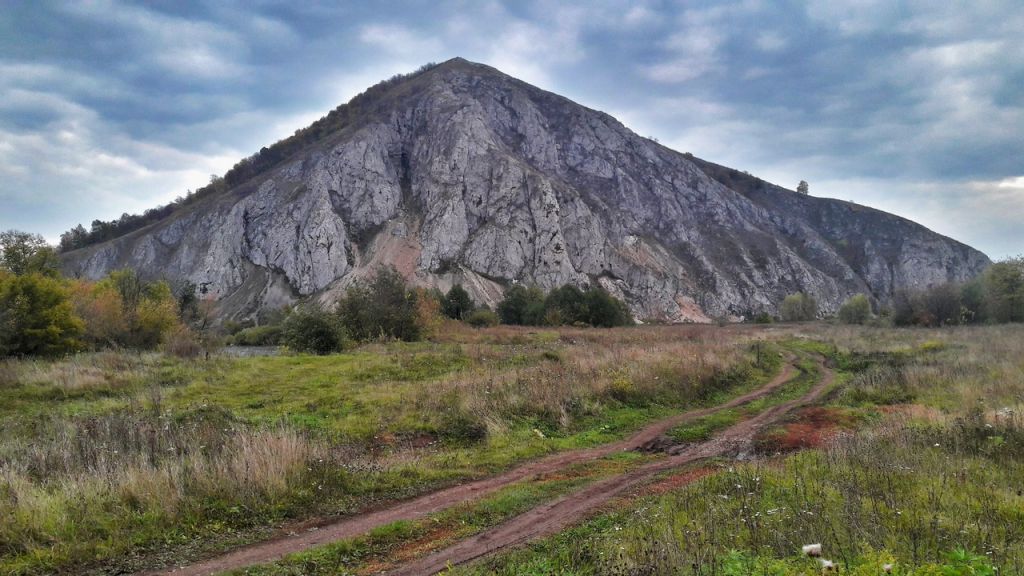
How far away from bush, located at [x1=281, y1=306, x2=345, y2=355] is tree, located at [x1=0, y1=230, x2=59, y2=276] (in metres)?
20.6

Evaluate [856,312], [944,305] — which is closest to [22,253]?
[944,305]

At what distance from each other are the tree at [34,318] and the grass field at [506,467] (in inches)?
328

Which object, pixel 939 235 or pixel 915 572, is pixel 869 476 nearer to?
pixel 915 572

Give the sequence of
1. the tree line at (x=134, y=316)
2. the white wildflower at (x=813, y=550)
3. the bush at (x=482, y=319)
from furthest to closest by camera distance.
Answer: the bush at (x=482, y=319)
the tree line at (x=134, y=316)
the white wildflower at (x=813, y=550)

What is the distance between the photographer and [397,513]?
7.82 m

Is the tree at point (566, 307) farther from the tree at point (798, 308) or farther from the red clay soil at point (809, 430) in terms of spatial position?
the tree at point (798, 308)

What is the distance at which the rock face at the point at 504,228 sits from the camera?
102938 millimetres

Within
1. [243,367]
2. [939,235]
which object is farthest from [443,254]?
[939,235]

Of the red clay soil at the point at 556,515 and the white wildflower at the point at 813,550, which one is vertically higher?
the white wildflower at the point at 813,550

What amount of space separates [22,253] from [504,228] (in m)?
75.8

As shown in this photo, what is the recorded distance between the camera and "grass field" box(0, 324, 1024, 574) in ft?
18.0

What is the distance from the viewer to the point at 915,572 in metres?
3.61

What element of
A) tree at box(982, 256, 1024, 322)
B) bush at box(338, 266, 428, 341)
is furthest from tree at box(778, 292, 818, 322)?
bush at box(338, 266, 428, 341)

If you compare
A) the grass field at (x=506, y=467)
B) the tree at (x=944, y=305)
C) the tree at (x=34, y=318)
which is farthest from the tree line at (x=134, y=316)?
the tree at (x=944, y=305)
